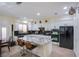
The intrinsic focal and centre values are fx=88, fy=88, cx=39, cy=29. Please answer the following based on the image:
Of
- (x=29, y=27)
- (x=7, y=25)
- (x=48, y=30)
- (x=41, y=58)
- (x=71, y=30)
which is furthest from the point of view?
(x=29, y=27)

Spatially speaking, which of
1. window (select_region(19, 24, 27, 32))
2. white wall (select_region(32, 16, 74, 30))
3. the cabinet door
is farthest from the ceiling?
window (select_region(19, 24, 27, 32))

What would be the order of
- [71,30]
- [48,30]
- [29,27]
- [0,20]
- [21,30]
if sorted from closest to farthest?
[71,30]
[0,20]
[48,30]
[21,30]
[29,27]

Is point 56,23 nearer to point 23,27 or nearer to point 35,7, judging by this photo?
point 35,7

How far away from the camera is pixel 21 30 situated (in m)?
9.10

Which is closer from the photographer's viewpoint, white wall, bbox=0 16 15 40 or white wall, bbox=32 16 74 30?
white wall, bbox=32 16 74 30

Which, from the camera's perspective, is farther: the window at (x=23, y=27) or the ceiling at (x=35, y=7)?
the window at (x=23, y=27)

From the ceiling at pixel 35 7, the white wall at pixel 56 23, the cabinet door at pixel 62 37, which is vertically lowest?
the cabinet door at pixel 62 37

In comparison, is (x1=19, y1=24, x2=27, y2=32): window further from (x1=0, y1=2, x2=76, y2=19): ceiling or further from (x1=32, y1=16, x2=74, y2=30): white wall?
(x1=0, y1=2, x2=76, y2=19): ceiling

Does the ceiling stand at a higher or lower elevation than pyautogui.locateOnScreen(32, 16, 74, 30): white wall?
higher

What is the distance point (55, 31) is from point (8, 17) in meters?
4.10

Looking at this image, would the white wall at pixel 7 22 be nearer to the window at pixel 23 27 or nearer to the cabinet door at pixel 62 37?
the window at pixel 23 27

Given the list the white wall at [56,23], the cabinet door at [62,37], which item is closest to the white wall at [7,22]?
the white wall at [56,23]

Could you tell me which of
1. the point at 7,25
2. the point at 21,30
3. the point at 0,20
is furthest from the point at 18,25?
the point at 0,20

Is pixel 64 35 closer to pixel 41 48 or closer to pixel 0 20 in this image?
pixel 41 48
